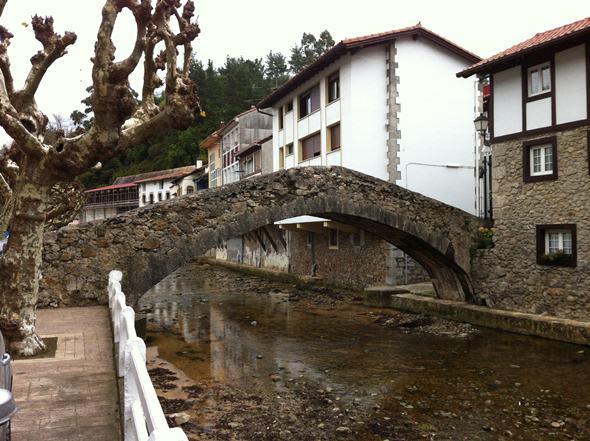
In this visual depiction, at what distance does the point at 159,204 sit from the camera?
1104 cm

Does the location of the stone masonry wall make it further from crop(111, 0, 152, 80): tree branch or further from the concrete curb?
crop(111, 0, 152, 80): tree branch

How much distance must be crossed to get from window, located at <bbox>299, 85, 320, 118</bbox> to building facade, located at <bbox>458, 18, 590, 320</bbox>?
23.8ft

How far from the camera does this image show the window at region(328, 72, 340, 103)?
18.5 metres

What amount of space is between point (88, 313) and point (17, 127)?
3.95 m

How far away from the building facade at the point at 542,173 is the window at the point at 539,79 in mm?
22

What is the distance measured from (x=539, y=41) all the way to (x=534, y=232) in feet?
13.6

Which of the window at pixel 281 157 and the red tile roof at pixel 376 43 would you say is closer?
the red tile roof at pixel 376 43

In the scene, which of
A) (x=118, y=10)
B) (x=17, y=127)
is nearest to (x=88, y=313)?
(x=17, y=127)

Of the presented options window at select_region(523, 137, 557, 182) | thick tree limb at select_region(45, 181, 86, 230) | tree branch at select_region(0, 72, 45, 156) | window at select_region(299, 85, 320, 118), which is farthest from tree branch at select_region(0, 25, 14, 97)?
window at select_region(299, 85, 320, 118)

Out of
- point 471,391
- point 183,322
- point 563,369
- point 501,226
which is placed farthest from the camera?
point 183,322

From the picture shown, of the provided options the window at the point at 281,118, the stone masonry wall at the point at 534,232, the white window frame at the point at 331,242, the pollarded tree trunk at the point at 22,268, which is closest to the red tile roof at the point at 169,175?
the window at the point at 281,118

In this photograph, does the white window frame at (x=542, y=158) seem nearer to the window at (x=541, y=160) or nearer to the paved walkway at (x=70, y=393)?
the window at (x=541, y=160)

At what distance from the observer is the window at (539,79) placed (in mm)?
12078

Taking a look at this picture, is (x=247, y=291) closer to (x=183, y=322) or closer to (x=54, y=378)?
(x=183, y=322)
